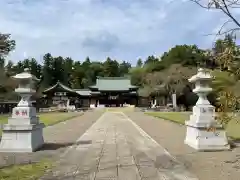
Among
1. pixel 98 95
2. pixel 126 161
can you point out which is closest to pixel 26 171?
pixel 126 161

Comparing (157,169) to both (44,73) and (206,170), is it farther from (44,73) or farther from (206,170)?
(44,73)

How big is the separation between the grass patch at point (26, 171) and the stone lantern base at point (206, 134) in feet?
15.6

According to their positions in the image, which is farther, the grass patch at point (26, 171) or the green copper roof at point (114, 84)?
the green copper roof at point (114, 84)

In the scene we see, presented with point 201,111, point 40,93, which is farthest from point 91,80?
point 201,111

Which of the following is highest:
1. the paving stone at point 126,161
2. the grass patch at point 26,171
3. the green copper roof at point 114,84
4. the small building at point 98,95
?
the green copper roof at point 114,84

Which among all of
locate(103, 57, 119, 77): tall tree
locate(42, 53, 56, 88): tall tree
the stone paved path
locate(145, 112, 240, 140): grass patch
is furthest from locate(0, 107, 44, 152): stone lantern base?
locate(103, 57, 119, 77): tall tree

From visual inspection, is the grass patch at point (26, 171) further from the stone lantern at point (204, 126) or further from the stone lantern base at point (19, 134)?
the stone lantern at point (204, 126)

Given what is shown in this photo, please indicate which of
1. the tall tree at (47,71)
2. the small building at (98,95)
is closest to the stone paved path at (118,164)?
the small building at (98,95)

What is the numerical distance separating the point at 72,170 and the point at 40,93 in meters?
54.3

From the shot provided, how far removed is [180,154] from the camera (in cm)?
1021

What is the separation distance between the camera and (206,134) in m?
11.0

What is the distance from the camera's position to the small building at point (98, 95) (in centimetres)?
6462

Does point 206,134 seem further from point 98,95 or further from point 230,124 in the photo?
point 98,95

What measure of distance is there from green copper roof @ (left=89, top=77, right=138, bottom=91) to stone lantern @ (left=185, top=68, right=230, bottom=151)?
56.3m
